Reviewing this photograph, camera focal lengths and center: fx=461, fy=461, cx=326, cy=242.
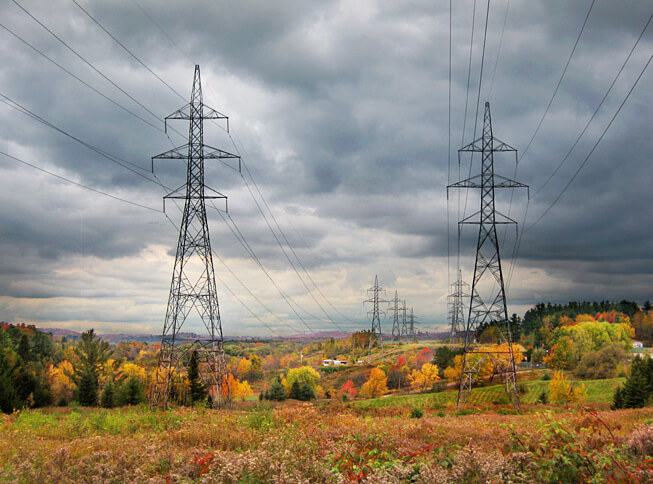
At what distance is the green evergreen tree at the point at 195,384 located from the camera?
53562 millimetres

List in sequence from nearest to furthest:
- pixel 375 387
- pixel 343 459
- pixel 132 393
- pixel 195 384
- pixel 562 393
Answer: pixel 343 459 → pixel 195 384 → pixel 132 393 → pixel 562 393 → pixel 375 387

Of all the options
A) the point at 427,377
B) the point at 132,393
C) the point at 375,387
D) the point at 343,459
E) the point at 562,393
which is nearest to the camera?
the point at 343,459

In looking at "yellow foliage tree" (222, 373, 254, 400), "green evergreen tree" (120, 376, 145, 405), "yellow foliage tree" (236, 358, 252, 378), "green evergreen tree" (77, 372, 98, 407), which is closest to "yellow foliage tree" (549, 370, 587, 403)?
"yellow foliage tree" (222, 373, 254, 400)

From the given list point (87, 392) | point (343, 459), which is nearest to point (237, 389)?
point (87, 392)

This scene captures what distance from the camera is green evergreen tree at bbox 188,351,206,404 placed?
176ft

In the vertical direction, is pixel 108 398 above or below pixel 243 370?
above

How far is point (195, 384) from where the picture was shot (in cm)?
5528

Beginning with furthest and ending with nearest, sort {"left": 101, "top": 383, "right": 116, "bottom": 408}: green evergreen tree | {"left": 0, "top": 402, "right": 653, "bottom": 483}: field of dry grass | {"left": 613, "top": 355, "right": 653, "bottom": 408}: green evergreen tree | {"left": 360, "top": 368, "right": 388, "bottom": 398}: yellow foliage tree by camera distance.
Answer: {"left": 360, "top": 368, "right": 388, "bottom": 398}: yellow foliage tree, {"left": 101, "top": 383, "right": 116, "bottom": 408}: green evergreen tree, {"left": 613, "top": 355, "right": 653, "bottom": 408}: green evergreen tree, {"left": 0, "top": 402, "right": 653, "bottom": 483}: field of dry grass

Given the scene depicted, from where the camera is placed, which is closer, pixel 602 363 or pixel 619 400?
pixel 619 400

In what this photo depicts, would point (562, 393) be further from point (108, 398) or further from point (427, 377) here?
point (108, 398)

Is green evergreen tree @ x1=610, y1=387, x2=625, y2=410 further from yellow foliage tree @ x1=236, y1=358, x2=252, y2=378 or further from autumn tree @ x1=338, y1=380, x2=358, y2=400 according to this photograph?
yellow foliage tree @ x1=236, y1=358, x2=252, y2=378

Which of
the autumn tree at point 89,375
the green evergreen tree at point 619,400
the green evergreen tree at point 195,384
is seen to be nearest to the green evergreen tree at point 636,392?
the green evergreen tree at point 619,400

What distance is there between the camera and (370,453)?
33.0 ft

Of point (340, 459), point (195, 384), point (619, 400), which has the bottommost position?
point (195, 384)
